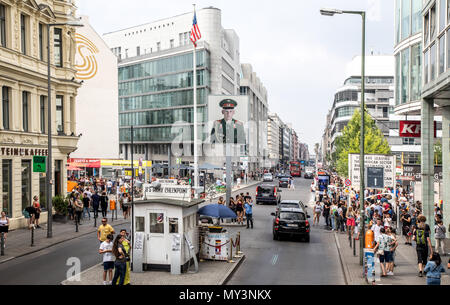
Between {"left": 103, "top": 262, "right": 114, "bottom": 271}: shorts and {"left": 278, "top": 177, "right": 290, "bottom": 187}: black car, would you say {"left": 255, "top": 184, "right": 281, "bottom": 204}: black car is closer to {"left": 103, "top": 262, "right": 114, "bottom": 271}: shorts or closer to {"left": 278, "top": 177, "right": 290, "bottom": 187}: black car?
{"left": 278, "top": 177, "right": 290, "bottom": 187}: black car

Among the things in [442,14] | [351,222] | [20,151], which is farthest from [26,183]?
[442,14]

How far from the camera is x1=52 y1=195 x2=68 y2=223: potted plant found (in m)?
27.9

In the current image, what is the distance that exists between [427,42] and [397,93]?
7.41m

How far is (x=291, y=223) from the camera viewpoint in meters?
21.8

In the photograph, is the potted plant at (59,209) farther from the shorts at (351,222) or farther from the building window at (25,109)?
the shorts at (351,222)

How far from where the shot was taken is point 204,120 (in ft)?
273

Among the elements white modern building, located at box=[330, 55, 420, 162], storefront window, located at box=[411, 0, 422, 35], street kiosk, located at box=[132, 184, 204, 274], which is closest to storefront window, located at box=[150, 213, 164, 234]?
street kiosk, located at box=[132, 184, 204, 274]

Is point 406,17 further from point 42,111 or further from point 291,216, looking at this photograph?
point 42,111

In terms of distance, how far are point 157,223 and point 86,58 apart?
2047 inches

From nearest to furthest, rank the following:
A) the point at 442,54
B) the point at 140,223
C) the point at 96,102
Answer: the point at 140,223
the point at 442,54
the point at 96,102

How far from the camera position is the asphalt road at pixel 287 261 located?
46.6 feet

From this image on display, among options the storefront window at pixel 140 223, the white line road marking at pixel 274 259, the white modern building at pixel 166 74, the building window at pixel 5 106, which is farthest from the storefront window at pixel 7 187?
the white modern building at pixel 166 74
